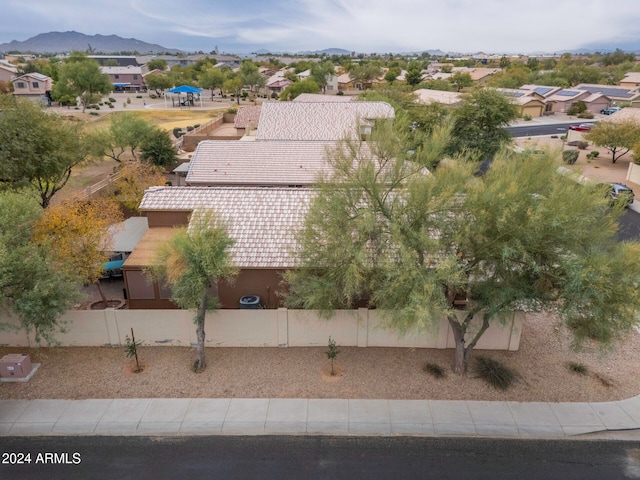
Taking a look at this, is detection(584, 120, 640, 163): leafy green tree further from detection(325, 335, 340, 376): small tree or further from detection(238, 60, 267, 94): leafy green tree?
detection(238, 60, 267, 94): leafy green tree

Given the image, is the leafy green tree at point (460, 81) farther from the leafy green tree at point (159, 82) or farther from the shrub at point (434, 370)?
the shrub at point (434, 370)

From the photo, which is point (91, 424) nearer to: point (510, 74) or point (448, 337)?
point (448, 337)

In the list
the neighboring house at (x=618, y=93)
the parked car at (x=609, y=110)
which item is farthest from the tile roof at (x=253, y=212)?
the neighboring house at (x=618, y=93)

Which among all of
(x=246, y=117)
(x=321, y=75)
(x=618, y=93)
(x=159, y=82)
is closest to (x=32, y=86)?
(x=159, y=82)

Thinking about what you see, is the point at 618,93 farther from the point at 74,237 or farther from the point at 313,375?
the point at 74,237

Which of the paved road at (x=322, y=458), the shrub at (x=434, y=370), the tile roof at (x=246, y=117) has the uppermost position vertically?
the tile roof at (x=246, y=117)
